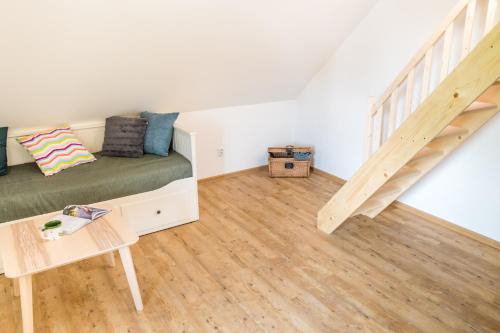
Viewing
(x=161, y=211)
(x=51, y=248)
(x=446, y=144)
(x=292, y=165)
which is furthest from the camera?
(x=292, y=165)

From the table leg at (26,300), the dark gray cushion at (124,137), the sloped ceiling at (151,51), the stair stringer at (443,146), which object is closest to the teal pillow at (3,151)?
the sloped ceiling at (151,51)

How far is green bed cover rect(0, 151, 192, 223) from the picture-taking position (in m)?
2.48

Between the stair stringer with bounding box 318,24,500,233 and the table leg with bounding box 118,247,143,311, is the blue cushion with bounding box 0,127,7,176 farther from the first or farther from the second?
the stair stringer with bounding box 318,24,500,233

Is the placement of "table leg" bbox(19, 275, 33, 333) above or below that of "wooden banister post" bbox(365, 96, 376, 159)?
below

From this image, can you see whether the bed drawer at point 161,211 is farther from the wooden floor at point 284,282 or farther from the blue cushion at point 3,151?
the blue cushion at point 3,151

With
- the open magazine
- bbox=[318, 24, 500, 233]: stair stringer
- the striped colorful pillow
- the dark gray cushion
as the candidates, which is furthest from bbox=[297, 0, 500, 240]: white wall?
the open magazine

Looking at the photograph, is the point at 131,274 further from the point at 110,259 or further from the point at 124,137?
the point at 124,137

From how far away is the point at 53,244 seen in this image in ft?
6.50

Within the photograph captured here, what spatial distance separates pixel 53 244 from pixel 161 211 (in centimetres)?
109

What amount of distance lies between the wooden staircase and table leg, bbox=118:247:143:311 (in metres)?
1.51

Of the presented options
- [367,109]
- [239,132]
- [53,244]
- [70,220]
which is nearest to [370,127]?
[367,109]

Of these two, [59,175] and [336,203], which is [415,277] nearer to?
[336,203]

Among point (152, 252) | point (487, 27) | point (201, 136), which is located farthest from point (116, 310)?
point (487, 27)

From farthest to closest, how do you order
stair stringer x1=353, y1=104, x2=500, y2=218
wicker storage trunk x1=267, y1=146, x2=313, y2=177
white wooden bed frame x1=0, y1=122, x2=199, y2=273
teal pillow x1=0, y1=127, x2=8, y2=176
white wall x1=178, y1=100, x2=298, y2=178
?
wicker storage trunk x1=267, y1=146, x2=313, y2=177, white wall x1=178, y1=100, x2=298, y2=178, white wooden bed frame x1=0, y1=122, x2=199, y2=273, teal pillow x1=0, y1=127, x2=8, y2=176, stair stringer x1=353, y1=104, x2=500, y2=218
